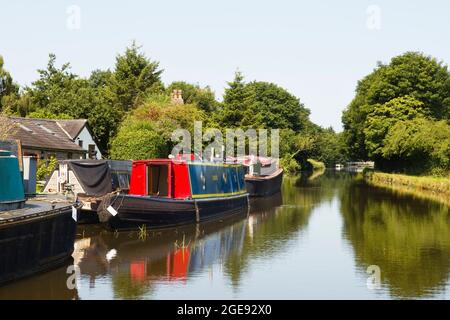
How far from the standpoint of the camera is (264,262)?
17.4m

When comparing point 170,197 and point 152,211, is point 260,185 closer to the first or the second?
point 170,197

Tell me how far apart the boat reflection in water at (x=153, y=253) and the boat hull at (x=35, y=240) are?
2.93ft

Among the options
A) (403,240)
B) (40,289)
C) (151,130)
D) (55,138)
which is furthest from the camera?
(151,130)

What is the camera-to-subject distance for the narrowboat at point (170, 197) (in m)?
21.3

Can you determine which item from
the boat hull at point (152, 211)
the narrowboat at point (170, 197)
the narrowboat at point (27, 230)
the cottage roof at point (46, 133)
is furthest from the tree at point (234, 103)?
the narrowboat at point (27, 230)

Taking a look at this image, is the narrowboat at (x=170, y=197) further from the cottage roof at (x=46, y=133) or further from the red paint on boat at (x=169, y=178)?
the cottage roof at (x=46, y=133)

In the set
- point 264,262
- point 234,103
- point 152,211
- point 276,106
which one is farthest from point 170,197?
point 276,106

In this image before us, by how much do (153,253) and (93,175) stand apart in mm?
6727

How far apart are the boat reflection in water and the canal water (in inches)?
1.1

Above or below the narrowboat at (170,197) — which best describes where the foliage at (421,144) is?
above

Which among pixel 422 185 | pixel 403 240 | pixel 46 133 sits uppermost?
pixel 46 133

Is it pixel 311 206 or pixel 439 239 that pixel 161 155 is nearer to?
pixel 311 206

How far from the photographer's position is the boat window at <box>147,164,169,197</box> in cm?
2520

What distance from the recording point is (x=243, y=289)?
14078 mm
